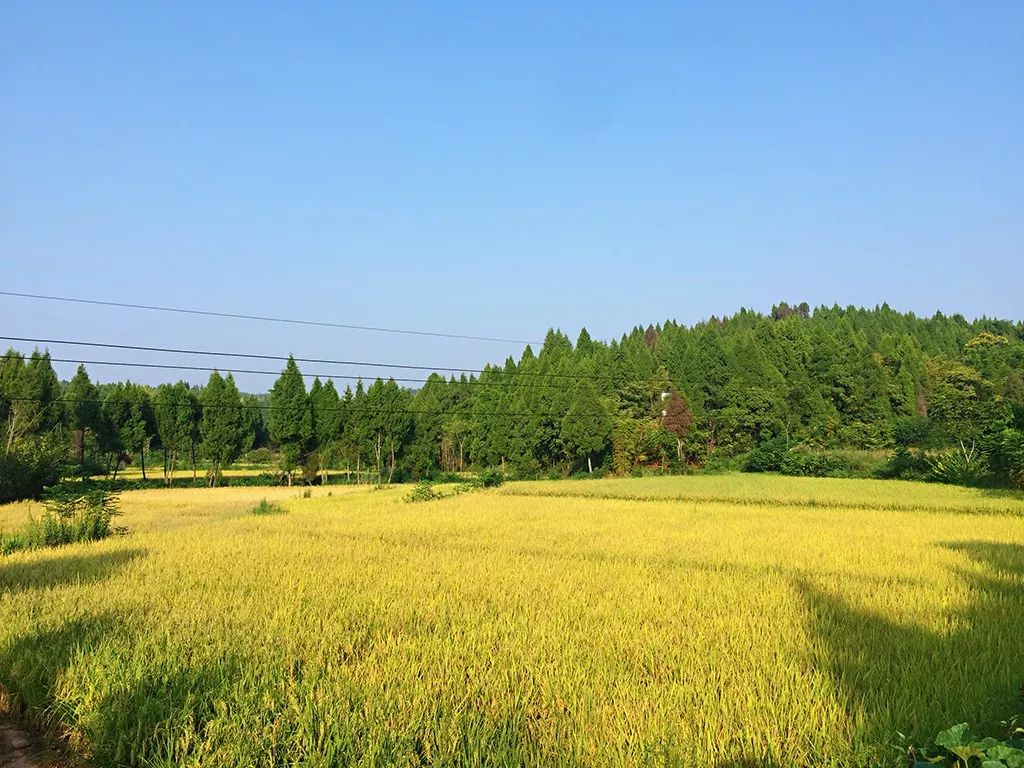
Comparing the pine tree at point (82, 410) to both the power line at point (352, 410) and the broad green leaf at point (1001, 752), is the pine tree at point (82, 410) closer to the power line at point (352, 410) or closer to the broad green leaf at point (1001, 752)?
the power line at point (352, 410)

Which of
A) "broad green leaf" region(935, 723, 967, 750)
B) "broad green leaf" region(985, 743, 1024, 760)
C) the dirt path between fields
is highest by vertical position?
"broad green leaf" region(985, 743, 1024, 760)

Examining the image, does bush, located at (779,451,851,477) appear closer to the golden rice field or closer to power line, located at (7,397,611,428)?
power line, located at (7,397,611,428)

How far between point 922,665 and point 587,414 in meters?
54.6

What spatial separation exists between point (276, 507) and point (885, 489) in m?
28.3

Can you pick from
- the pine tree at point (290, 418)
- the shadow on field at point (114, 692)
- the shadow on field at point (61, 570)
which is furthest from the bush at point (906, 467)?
the pine tree at point (290, 418)

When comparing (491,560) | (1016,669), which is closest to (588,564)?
(491,560)

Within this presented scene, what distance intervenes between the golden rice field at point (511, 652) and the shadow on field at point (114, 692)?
25mm

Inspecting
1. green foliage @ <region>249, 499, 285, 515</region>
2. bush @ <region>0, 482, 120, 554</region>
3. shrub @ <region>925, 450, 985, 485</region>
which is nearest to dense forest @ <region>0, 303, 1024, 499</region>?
shrub @ <region>925, 450, 985, 485</region>

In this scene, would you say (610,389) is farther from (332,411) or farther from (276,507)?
(276,507)

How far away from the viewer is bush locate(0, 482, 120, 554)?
15.9 metres

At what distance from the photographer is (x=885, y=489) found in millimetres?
29875

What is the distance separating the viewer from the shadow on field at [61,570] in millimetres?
Answer: 9812

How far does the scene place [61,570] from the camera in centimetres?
1099

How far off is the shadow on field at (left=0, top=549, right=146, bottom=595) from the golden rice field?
0.09 m
